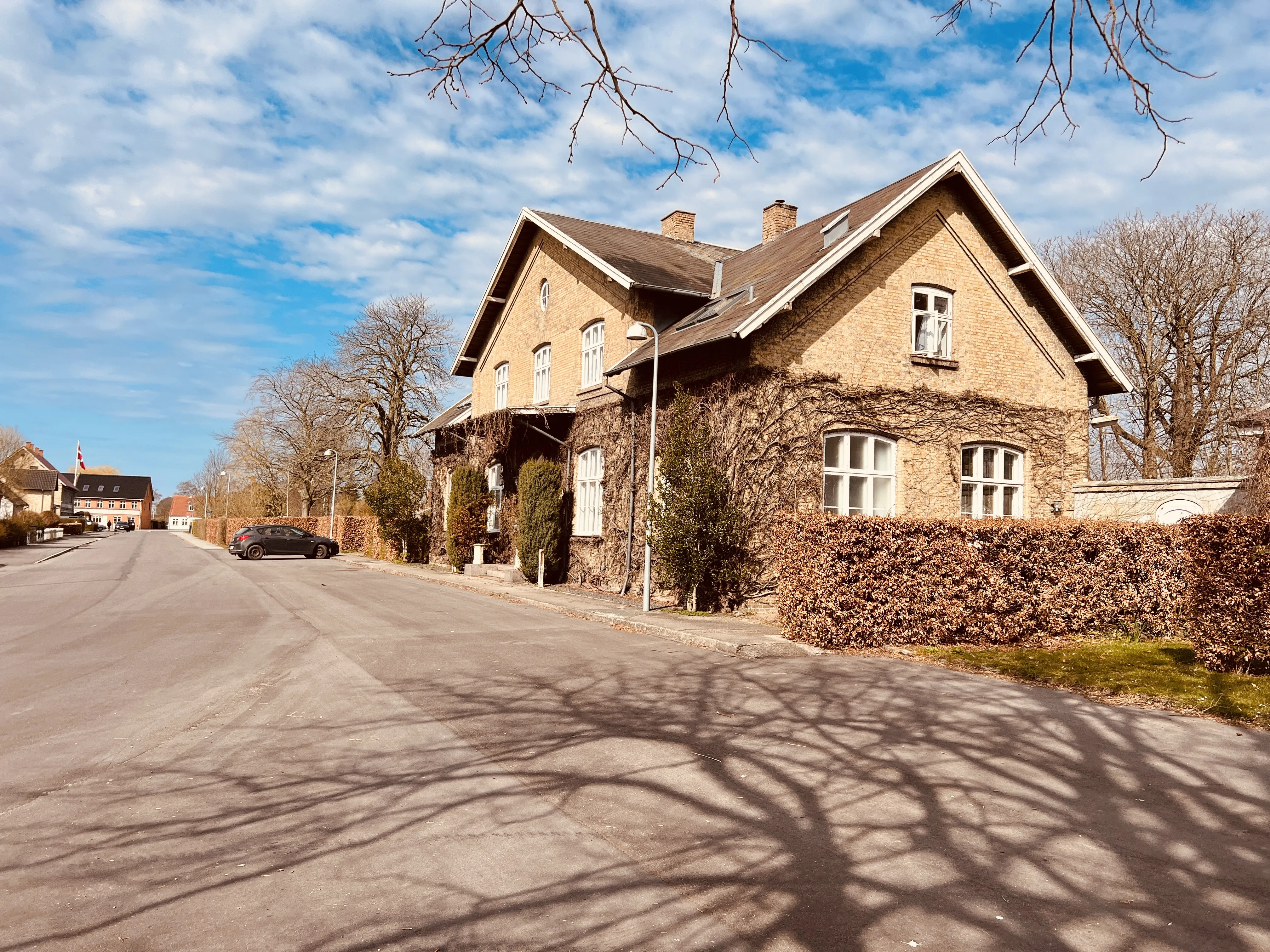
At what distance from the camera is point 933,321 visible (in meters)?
18.3

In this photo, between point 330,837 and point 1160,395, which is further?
point 1160,395

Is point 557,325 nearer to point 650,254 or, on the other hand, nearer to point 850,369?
point 650,254

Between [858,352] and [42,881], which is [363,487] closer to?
[858,352]

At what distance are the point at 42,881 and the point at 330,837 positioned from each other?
1225mm

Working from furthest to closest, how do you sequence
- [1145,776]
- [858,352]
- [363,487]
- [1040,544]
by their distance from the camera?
[363,487] → [858,352] → [1040,544] → [1145,776]

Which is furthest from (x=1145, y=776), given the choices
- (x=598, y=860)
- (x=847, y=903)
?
(x=598, y=860)

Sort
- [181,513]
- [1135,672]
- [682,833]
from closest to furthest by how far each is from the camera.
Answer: [682,833], [1135,672], [181,513]

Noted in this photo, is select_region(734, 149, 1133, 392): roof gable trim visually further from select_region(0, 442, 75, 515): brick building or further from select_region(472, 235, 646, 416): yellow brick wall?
select_region(0, 442, 75, 515): brick building

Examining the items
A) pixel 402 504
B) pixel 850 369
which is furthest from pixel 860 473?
pixel 402 504

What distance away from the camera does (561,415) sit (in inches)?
901

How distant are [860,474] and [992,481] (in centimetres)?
348

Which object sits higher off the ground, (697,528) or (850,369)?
(850,369)

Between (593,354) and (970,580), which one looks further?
(593,354)

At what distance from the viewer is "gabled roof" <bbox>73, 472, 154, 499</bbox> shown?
508ft
